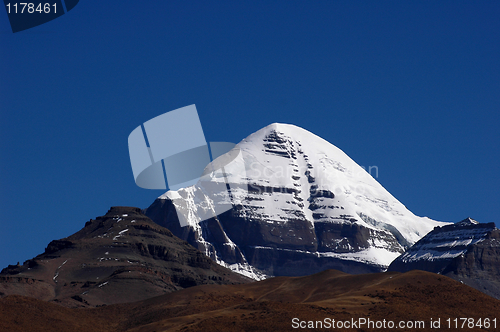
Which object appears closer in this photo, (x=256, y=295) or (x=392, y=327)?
(x=392, y=327)

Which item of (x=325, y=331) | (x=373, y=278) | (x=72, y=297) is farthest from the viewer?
(x=72, y=297)

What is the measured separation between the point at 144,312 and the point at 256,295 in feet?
96.3

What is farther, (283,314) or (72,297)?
(72,297)

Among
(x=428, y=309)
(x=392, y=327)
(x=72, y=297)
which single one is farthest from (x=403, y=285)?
(x=72, y=297)

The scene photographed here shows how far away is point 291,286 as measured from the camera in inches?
6550

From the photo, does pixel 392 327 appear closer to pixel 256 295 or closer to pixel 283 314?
pixel 283 314

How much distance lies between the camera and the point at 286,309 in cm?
11056

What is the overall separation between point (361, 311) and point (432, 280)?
24538mm

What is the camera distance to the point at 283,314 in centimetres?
10656

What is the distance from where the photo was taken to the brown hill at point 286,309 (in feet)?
352

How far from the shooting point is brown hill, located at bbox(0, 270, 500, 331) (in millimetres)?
107250

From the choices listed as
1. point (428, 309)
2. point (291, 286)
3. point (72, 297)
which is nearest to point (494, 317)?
point (428, 309)

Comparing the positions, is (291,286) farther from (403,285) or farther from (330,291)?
(403,285)

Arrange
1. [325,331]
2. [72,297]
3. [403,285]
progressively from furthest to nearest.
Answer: [72,297]
[403,285]
[325,331]
